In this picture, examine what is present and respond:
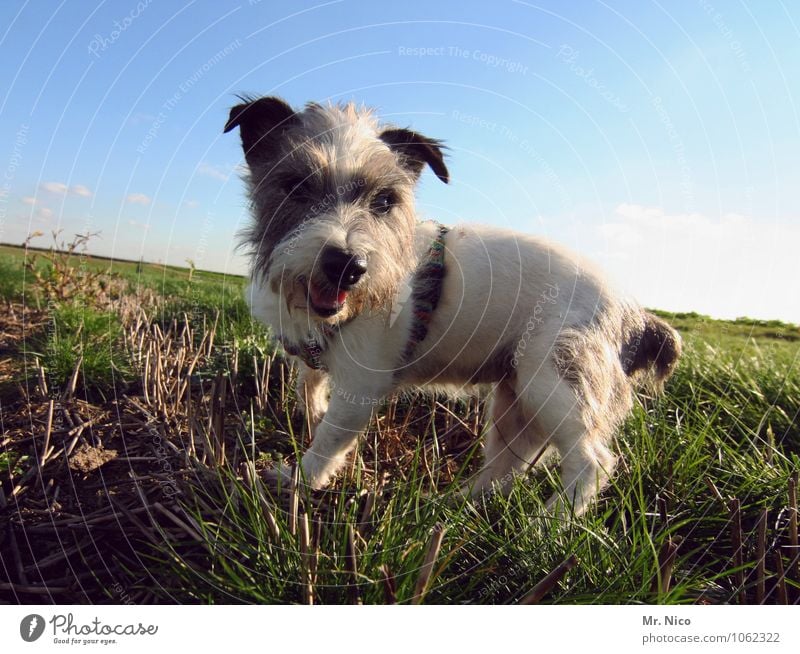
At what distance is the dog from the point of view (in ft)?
9.17

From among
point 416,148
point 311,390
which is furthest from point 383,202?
point 311,390

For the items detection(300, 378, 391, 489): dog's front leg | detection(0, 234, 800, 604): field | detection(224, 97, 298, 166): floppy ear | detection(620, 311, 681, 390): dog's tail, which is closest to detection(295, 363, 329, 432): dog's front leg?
detection(0, 234, 800, 604): field

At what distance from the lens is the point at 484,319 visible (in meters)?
3.27

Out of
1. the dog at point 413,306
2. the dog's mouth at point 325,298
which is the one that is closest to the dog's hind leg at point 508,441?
the dog at point 413,306

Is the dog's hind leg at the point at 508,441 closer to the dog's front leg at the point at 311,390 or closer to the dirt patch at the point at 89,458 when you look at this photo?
the dog's front leg at the point at 311,390

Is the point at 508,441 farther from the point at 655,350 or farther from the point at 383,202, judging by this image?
the point at 383,202

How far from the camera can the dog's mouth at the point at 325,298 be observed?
265 cm

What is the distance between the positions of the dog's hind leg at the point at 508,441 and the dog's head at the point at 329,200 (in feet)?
4.13

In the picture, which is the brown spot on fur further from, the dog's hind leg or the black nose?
the black nose

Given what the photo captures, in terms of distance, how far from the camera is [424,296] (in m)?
3.25

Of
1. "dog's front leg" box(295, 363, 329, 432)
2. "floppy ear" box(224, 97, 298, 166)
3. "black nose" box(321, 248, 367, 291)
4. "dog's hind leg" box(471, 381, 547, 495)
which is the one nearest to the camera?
"black nose" box(321, 248, 367, 291)

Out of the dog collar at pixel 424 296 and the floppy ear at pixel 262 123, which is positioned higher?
the floppy ear at pixel 262 123

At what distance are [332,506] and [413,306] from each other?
53.2 inches

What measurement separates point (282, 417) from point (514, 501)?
6.60 feet
